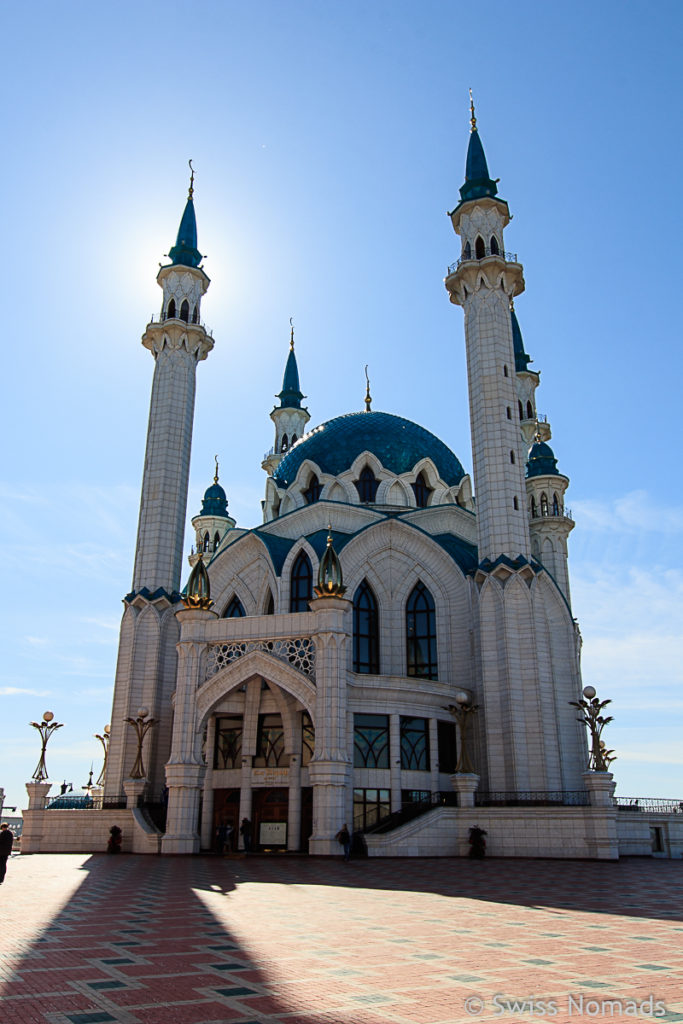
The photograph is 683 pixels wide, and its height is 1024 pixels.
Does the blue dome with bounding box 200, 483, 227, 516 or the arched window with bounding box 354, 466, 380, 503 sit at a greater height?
the blue dome with bounding box 200, 483, 227, 516

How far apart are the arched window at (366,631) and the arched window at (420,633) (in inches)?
50.6

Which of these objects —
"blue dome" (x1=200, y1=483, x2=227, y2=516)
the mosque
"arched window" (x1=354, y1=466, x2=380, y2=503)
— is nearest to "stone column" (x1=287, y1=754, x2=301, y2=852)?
the mosque

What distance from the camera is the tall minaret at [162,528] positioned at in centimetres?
3206

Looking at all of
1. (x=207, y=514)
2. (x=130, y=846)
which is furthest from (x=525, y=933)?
(x=207, y=514)

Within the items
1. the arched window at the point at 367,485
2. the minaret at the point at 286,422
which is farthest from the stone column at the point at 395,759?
the minaret at the point at 286,422

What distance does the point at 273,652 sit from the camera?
26703 millimetres

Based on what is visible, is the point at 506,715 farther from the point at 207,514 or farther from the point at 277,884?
the point at 207,514

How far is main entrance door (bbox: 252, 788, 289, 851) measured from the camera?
28.3 metres

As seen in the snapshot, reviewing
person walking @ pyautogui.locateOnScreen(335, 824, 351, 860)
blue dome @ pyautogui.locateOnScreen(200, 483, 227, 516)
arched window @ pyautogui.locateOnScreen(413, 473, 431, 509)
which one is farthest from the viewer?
blue dome @ pyautogui.locateOnScreen(200, 483, 227, 516)

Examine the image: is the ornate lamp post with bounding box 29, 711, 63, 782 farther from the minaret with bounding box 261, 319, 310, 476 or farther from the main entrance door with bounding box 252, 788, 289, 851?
the minaret with bounding box 261, 319, 310, 476

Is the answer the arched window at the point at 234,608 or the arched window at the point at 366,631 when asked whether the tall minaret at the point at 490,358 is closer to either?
the arched window at the point at 366,631

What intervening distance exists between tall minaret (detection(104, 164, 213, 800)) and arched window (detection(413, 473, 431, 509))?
1138 cm

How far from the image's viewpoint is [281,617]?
2698cm

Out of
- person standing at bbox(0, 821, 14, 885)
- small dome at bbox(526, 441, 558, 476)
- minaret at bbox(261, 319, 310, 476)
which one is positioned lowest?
person standing at bbox(0, 821, 14, 885)
